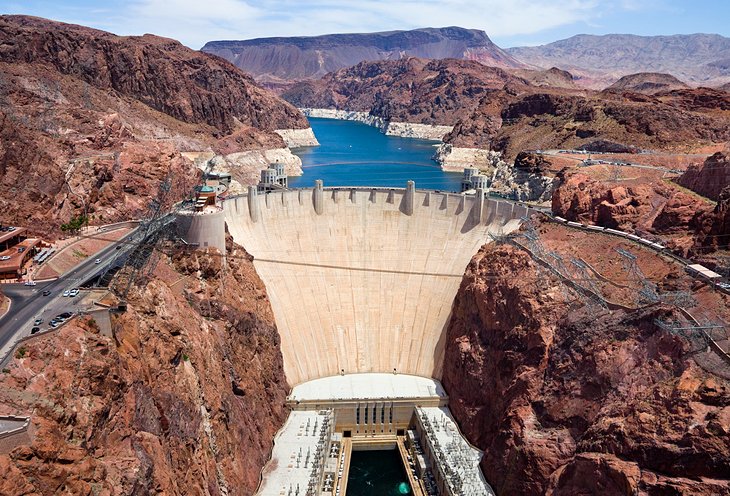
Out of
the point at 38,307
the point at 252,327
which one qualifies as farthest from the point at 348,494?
the point at 38,307

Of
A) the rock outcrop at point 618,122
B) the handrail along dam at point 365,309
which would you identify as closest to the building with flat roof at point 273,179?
the handrail along dam at point 365,309

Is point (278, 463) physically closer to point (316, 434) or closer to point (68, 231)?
point (316, 434)

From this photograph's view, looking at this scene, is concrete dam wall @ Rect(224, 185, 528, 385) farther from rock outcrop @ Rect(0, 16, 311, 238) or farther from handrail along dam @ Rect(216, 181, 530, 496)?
rock outcrop @ Rect(0, 16, 311, 238)

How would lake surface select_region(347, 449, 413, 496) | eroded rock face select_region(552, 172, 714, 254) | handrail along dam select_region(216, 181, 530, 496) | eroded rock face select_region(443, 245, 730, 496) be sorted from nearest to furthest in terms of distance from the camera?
eroded rock face select_region(443, 245, 730, 496) → lake surface select_region(347, 449, 413, 496) → handrail along dam select_region(216, 181, 530, 496) → eroded rock face select_region(552, 172, 714, 254)

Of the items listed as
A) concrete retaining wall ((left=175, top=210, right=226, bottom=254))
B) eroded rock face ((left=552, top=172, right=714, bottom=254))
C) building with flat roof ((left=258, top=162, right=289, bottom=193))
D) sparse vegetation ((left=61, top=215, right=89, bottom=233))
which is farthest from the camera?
building with flat roof ((left=258, top=162, right=289, bottom=193))

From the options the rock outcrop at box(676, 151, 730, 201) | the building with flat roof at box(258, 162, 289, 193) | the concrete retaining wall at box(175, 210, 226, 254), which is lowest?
the building with flat roof at box(258, 162, 289, 193)

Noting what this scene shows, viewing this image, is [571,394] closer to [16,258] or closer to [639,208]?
[639,208]

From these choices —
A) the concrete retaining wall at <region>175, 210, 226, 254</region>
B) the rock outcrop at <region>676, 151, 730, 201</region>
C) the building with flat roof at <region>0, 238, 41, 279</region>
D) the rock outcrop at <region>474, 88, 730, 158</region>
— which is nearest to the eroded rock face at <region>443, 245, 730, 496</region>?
the rock outcrop at <region>676, 151, 730, 201</region>
